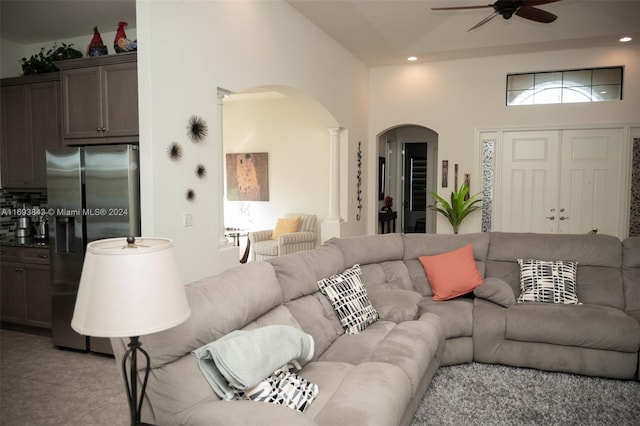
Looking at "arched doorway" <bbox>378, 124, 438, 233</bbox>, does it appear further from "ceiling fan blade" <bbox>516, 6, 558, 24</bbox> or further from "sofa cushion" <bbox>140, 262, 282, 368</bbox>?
"sofa cushion" <bbox>140, 262, 282, 368</bbox>

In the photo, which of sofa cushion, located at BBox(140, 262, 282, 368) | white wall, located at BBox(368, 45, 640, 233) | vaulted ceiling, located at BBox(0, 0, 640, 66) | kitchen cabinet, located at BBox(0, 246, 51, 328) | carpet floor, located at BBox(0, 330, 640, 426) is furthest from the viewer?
white wall, located at BBox(368, 45, 640, 233)

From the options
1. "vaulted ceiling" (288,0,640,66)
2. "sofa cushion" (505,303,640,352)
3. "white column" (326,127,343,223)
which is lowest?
"sofa cushion" (505,303,640,352)

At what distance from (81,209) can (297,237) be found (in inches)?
151

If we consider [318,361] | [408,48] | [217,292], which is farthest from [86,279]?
[408,48]

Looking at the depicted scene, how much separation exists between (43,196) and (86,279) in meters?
4.50

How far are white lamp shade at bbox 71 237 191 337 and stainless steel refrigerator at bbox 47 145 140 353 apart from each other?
7.67 feet

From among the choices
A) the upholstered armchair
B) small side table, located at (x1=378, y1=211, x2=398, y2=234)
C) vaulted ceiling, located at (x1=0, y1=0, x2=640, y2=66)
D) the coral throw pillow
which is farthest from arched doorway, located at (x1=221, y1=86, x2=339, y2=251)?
the coral throw pillow

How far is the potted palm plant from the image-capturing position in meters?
7.23

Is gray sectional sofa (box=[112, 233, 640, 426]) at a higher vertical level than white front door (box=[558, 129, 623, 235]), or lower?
lower

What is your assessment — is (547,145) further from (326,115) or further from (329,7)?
(329,7)

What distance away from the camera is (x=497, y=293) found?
12.5 feet

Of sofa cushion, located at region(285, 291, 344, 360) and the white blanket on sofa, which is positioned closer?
the white blanket on sofa

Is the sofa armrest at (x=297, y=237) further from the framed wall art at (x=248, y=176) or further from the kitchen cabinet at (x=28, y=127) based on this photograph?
the kitchen cabinet at (x=28, y=127)

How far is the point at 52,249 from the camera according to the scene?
13.6 feet
